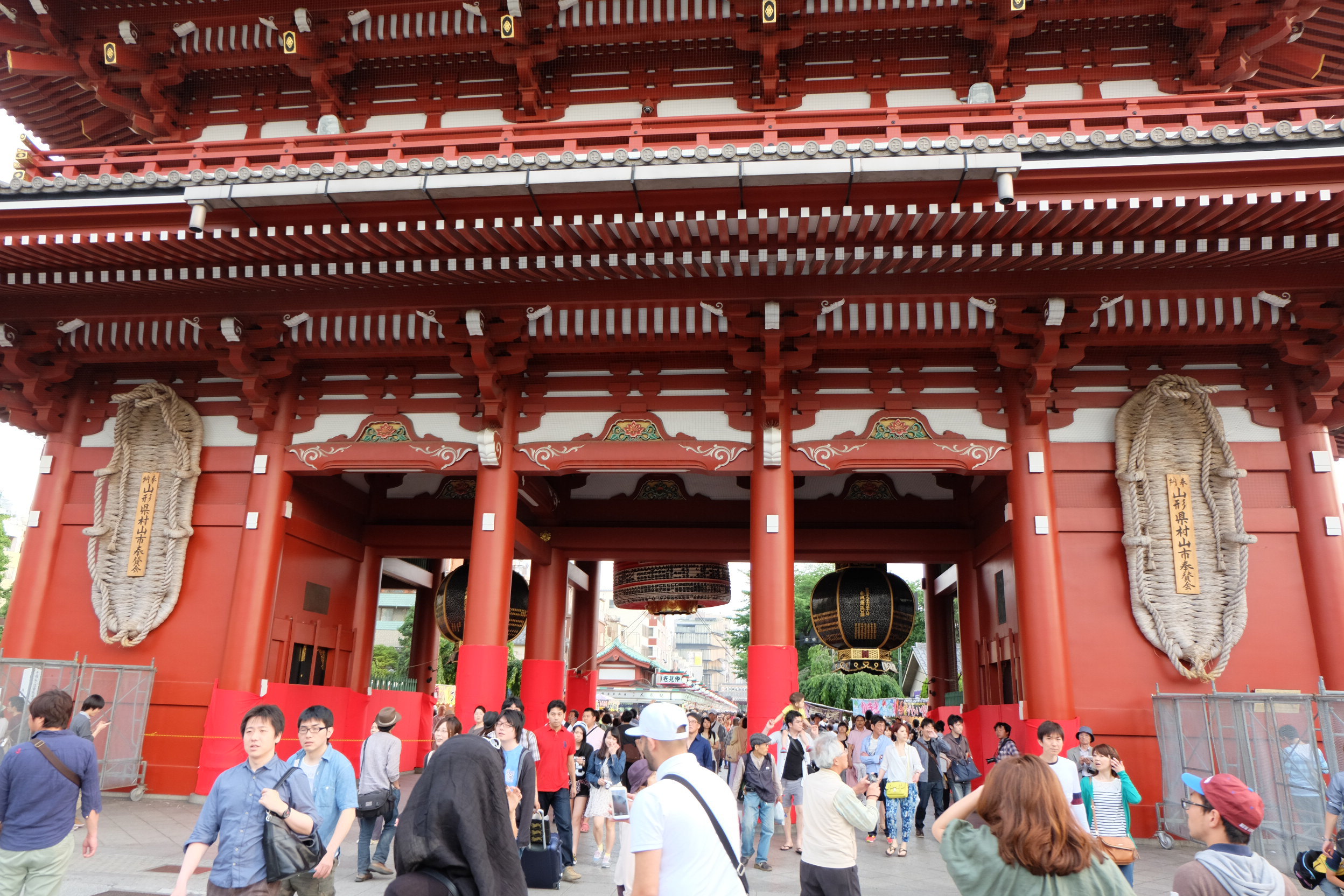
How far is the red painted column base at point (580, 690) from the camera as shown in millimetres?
18891

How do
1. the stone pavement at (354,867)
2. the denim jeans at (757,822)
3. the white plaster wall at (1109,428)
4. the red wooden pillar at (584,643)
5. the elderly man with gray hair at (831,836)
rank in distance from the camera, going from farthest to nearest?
the red wooden pillar at (584,643) → the white plaster wall at (1109,428) → the denim jeans at (757,822) → the stone pavement at (354,867) → the elderly man with gray hair at (831,836)

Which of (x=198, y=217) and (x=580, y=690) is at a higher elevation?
(x=198, y=217)

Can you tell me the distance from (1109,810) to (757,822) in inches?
136

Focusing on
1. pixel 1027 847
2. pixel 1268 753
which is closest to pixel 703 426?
pixel 1268 753

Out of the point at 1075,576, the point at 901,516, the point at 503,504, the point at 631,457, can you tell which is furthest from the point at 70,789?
the point at 901,516

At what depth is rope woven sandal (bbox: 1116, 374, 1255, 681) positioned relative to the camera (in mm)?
9609

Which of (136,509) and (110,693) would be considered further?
(136,509)

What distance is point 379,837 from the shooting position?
8.06 m

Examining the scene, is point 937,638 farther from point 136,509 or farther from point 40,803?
point 40,803

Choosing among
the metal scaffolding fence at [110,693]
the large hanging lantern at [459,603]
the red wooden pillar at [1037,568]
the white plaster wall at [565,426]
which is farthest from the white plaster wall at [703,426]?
the metal scaffolding fence at [110,693]

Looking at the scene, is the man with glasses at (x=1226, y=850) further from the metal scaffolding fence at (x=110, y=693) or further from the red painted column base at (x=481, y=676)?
the metal scaffolding fence at (x=110, y=693)

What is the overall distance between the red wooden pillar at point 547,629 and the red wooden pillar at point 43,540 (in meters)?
7.15

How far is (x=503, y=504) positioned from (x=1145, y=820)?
8309 millimetres

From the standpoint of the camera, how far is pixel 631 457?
11039 mm
